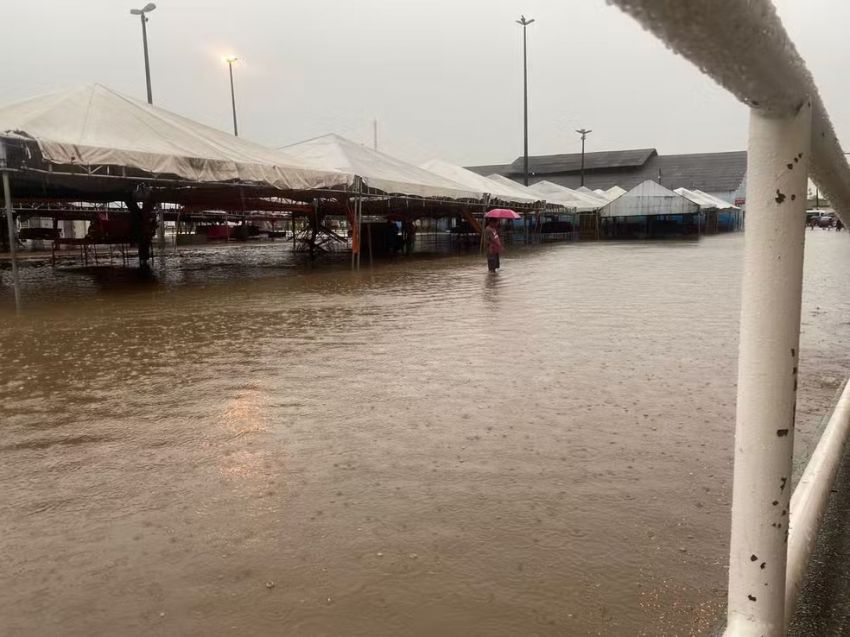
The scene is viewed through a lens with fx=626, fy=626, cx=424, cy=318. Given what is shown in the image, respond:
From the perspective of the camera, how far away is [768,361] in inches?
51.2

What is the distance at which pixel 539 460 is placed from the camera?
3555 millimetres

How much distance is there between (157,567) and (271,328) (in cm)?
545

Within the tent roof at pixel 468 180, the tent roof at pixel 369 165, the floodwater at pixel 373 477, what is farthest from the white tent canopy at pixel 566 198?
the floodwater at pixel 373 477

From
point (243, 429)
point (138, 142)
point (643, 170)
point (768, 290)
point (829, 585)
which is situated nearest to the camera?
point (768, 290)

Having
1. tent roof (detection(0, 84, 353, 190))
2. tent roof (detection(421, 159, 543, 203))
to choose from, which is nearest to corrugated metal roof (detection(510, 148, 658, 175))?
tent roof (detection(421, 159, 543, 203))

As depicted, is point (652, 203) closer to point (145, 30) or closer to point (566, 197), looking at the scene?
point (566, 197)

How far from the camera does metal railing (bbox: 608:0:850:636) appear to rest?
1047 millimetres

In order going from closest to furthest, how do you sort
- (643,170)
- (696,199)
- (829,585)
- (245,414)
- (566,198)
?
(829,585)
(245,414)
(566,198)
(696,199)
(643,170)

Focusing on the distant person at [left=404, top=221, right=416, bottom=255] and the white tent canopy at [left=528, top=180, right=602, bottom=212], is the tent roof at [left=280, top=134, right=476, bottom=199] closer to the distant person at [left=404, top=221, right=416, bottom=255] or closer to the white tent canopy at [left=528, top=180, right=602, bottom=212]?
the distant person at [left=404, top=221, right=416, bottom=255]

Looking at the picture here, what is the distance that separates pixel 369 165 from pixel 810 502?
1728 centimetres

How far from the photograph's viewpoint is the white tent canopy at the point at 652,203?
3466cm

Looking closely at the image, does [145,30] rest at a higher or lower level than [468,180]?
higher

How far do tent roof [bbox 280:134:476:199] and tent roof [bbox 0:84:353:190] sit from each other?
162 centimetres

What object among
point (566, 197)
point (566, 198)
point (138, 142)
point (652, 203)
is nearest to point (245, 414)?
point (138, 142)
